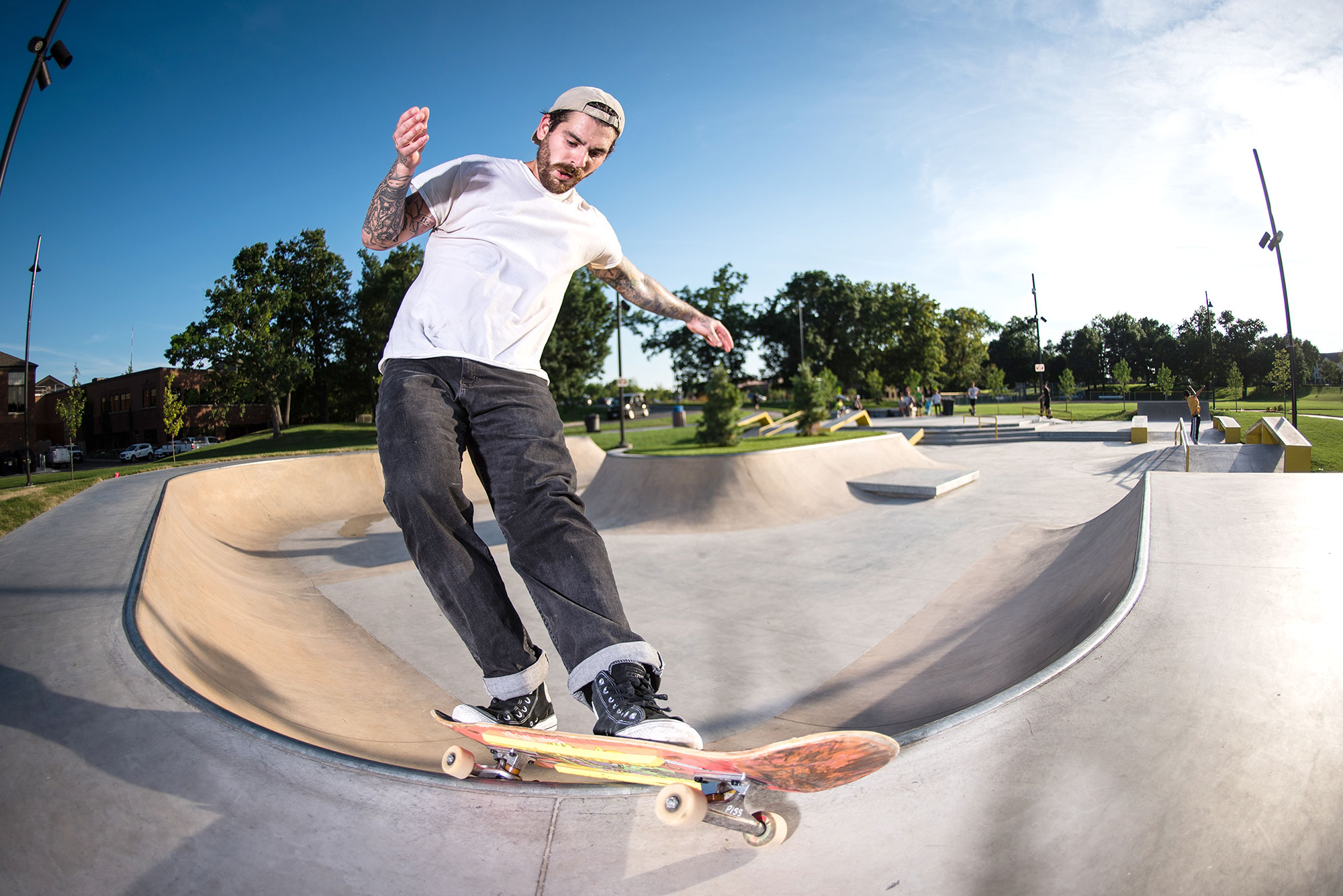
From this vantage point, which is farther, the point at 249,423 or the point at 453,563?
the point at 249,423

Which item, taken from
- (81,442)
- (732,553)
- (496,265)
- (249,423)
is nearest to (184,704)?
(496,265)

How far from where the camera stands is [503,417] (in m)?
1.89

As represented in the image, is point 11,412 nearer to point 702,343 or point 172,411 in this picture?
point 172,411

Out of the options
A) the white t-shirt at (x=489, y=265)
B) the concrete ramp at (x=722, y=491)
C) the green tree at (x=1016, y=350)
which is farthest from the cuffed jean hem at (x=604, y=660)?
the green tree at (x=1016, y=350)

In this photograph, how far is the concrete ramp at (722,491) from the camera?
369 inches

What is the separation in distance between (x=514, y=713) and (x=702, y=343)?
5146cm

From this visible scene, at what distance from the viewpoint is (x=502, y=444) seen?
1875 millimetres

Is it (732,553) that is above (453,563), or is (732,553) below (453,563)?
below

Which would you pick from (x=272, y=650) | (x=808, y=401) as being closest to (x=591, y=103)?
(x=272, y=650)

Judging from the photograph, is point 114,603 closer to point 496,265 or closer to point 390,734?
point 390,734

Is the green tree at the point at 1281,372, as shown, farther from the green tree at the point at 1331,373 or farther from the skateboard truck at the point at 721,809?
the skateboard truck at the point at 721,809

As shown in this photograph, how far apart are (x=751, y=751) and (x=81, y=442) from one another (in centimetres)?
5714

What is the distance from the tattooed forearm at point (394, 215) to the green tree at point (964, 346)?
58283 mm

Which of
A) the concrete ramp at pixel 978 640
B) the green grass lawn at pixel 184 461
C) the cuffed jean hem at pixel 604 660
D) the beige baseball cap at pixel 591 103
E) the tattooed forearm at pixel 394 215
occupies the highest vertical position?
the beige baseball cap at pixel 591 103
